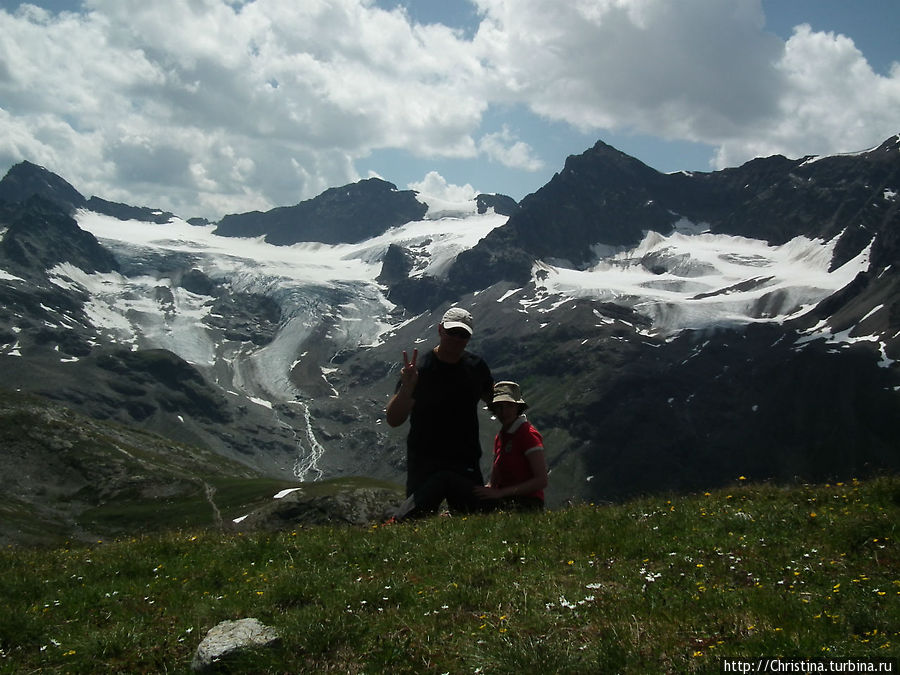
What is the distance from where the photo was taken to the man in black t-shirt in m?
15.0

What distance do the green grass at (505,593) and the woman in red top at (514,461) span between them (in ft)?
2.99

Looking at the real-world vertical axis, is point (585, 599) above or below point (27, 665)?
above

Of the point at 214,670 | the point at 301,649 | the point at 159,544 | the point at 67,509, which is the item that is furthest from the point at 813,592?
the point at 67,509

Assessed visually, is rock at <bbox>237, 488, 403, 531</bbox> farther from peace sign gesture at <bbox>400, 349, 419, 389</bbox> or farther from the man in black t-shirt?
peace sign gesture at <bbox>400, 349, 419, 389</bbox>

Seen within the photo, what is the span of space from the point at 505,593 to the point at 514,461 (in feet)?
19.8

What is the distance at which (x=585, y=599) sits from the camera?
9.25m

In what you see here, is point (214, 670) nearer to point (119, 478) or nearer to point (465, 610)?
point (465, 610)

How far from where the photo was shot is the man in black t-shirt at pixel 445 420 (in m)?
15.0

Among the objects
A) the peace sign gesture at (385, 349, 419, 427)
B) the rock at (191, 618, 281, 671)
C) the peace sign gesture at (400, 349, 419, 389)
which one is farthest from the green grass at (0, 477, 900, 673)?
the peace sign gesture at (400, 349, 419, 389)

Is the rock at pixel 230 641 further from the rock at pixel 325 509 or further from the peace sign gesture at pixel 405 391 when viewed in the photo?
the rock at pixel 325 509

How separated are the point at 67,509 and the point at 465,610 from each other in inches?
6933

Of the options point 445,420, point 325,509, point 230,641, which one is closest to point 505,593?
point 230,641

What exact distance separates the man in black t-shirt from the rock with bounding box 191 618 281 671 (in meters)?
6.45

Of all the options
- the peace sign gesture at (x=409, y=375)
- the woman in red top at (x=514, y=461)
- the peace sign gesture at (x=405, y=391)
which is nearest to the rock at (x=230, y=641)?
the peace sign gesture at (x=405, y=391)
